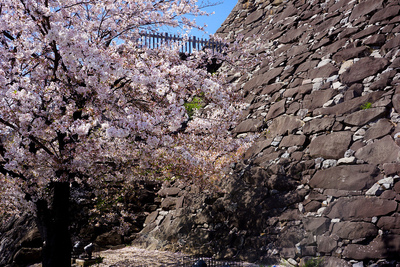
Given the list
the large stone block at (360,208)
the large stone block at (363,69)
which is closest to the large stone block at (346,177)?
the large stone block at (360,208)

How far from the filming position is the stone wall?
5.83 meters

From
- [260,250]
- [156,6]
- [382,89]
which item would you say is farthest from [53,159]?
[382,89]

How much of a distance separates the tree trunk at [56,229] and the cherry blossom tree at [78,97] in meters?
0.02

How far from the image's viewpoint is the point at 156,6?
686cm

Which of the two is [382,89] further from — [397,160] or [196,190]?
[196,190]

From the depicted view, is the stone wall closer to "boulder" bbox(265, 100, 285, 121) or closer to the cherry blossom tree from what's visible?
"boulder" bbox(265, 100, 285, 121)

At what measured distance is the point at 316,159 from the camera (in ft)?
23.2

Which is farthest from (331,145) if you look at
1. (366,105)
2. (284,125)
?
(284,125)

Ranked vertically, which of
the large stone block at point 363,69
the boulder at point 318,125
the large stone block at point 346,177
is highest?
the large stone block at point 363,69

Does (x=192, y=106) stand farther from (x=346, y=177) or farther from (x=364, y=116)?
(x=346, y=177)

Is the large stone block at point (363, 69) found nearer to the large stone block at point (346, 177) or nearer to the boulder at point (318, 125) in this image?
the boulder at point (318, 125)

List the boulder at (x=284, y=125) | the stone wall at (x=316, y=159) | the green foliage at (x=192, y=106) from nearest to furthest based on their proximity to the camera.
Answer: the stone wall at (x=316, y=159), the boulder at (x=284, y=125), the green foliage at (x=192, y=106)

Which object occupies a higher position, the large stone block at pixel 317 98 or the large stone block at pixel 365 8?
the large stone block at pixel 365 8

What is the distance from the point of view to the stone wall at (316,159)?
583 centimetres
